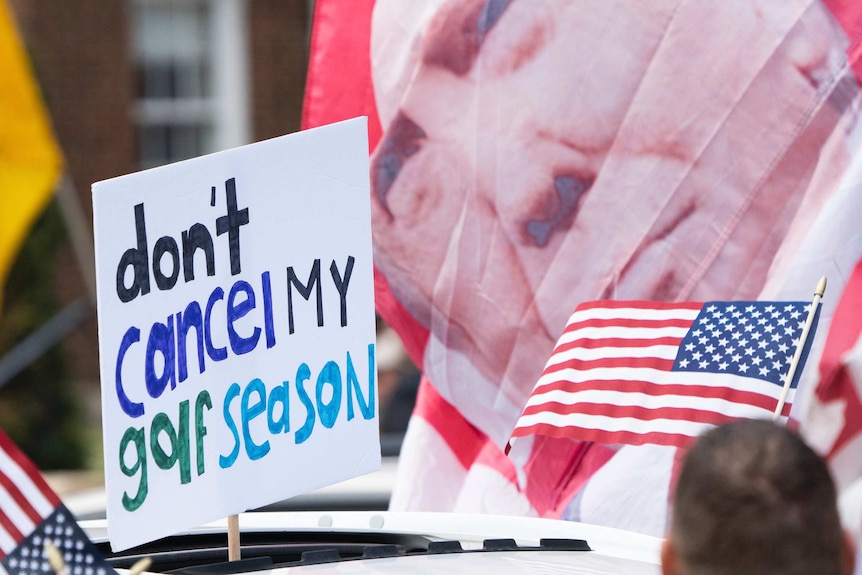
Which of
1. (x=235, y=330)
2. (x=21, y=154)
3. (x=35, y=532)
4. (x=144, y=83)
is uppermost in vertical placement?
(x=144, y=83)

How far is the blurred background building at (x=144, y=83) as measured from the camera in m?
14.1

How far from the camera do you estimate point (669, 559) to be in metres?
1.37

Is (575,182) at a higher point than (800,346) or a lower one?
higher

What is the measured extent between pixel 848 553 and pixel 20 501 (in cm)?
123

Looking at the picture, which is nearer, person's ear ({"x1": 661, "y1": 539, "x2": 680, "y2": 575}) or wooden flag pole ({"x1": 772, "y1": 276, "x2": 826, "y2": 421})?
person's ear ({"x1": 661, "y1": 539, "x2": 680, "y2": 575})

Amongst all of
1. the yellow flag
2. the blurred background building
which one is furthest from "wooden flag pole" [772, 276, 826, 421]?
the blurred background building

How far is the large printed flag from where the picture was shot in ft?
6.35

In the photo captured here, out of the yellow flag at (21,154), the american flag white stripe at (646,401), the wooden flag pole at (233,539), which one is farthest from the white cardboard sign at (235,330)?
the yellow flag at (21,154)

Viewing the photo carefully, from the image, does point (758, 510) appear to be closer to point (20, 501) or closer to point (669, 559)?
point (669, 559)

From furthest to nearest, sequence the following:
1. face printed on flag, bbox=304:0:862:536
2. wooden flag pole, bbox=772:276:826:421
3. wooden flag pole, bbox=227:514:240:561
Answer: face printed on flag, bbox=304:0:862:536 < wooden flag pole, bbox=772:276:826:421 < wooden flag pole, bbox=227:514:240:561

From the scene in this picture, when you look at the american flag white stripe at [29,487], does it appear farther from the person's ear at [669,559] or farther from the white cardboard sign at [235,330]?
the person's ear at [669,559]

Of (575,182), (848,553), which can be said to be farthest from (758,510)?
(575,182)

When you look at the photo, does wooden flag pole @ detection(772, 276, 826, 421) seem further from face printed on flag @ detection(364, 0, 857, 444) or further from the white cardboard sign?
the white cardboard sign

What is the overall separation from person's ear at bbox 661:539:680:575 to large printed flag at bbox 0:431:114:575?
36.0 inches
